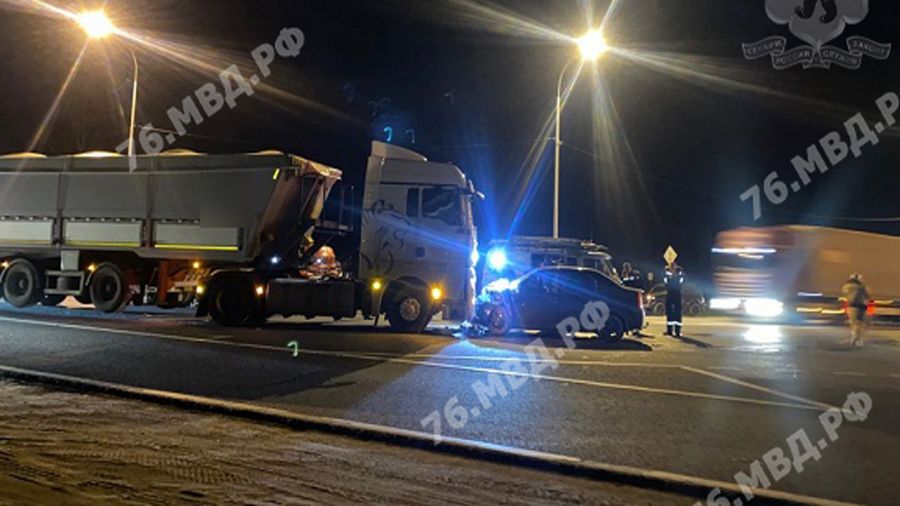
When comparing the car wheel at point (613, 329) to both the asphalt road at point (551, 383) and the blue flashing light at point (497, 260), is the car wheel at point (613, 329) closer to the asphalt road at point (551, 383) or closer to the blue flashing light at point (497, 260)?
the asphalt road at point (551, 383)

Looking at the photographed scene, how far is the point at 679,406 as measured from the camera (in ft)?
28.5

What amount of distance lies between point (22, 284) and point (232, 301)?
6.30 m

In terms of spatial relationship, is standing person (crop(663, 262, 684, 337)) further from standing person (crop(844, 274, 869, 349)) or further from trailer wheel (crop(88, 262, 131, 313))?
trailer wheel (crop(88, 262, 131, 313))

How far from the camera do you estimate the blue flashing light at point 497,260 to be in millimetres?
23422

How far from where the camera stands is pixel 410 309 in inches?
608

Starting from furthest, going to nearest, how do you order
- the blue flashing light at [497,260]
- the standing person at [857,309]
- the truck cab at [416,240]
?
1. the blue flashing light at [497,260]
2. the standing person at [857,309]
3. the truck cab at [416,240]

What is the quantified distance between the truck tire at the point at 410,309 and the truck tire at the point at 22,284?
929 centimetres

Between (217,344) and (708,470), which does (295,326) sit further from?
(708,470)

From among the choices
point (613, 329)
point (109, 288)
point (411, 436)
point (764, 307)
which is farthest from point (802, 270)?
point (411, 436)

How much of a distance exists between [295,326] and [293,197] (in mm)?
3114

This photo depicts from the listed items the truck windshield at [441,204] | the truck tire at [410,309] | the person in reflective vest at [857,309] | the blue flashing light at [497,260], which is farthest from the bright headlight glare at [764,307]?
the truck tire at [410,309]

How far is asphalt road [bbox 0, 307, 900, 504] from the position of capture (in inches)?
267

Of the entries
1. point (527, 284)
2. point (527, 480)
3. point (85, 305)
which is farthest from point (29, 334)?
point (527, 480)

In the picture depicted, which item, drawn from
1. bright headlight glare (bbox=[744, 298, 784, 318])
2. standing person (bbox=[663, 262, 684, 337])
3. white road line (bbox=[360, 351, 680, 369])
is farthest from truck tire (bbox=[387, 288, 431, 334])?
bright headlight glare (bbox=[744, 298, 784, 318])
